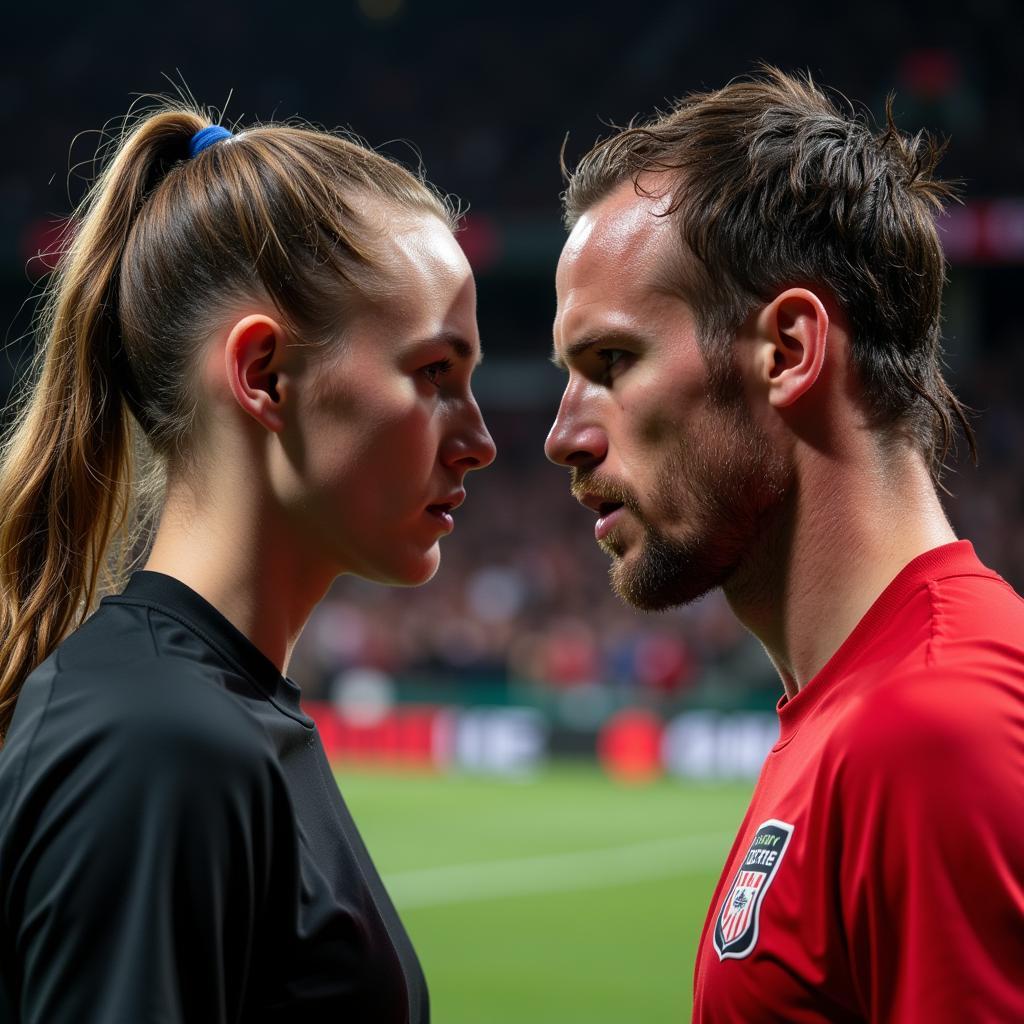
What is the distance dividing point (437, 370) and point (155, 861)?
0.90 m

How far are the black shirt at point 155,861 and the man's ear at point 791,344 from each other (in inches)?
34.1

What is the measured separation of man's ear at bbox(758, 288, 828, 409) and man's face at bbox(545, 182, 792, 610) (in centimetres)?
6

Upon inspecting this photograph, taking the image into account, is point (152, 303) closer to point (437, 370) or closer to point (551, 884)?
point (437, 370)

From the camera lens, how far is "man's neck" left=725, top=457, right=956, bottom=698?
2102mm

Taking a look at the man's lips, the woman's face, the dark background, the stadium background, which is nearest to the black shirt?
the woman's face

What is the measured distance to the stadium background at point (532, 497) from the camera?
10.5 metres

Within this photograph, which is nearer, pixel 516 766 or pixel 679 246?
pixel 679 246

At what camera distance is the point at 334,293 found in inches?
83.2

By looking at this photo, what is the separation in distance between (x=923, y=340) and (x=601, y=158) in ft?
1.88

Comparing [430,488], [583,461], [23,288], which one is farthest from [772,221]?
[23,288]

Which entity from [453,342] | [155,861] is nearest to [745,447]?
[453,342]

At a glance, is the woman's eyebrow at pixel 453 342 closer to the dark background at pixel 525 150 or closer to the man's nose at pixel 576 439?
the man's nose at pixel 576 439

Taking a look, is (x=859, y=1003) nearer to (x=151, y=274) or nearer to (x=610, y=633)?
(x=151, y=274)

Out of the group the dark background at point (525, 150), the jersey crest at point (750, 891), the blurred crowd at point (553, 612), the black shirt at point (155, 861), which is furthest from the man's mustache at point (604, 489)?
the dark background at point (525, 150)
